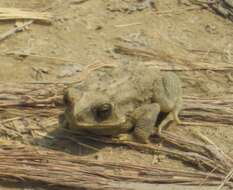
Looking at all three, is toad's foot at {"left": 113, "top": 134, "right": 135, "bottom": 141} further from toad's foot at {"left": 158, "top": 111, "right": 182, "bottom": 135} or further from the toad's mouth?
toad's foot at {"left": 158, "top": 111, "right": 182, "bottom": 135}

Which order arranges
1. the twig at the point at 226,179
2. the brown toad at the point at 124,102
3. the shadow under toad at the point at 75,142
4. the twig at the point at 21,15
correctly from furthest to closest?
the twig at the point at 21,15 → the shadow under toad at the point at 75,142 → the brown toad at the point at 124,102 → the twig at the point at 226,179

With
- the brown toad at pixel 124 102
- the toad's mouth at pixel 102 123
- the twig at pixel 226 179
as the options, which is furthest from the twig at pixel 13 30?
the twig at pixel 226 179

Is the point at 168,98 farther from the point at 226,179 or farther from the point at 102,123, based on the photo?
the point at 226,179

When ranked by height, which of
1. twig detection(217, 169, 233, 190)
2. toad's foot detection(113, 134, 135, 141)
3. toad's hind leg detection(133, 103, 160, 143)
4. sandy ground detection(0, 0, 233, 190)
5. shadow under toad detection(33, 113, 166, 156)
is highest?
sandy ground detection(0, 0, 233, 190)

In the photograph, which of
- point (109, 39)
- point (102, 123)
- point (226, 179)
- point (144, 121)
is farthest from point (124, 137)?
point (109, 39)

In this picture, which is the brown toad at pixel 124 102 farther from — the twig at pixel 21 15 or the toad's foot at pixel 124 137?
the twig at pixel 21 15

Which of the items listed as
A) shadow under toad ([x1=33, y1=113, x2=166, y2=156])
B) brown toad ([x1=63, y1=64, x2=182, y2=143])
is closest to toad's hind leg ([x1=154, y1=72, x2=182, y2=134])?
brown toad ([x1=63, y1=64, x2=182, y2=143])

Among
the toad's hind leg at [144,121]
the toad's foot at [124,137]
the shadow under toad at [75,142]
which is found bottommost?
the shadow under toad at [75,142]

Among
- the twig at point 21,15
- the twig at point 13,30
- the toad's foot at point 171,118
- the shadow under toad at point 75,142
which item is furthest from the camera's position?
the twig at point 21,15
